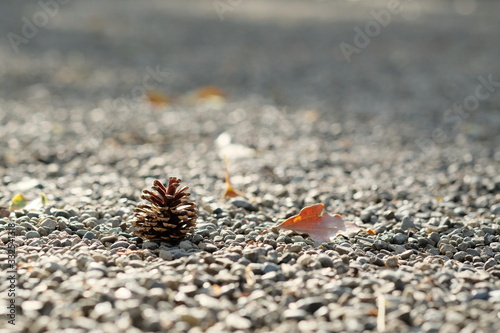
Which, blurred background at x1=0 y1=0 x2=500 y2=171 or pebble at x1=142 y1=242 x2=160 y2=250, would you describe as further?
blurred background at x1=0 y1=0 x2=500 y2=171

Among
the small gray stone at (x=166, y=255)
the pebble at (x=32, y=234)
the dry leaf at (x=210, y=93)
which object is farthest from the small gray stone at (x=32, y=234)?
the dry leaf at (x=210, y=93)

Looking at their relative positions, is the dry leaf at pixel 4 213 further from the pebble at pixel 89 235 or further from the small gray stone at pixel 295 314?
the small gray stone at pixel 295 314

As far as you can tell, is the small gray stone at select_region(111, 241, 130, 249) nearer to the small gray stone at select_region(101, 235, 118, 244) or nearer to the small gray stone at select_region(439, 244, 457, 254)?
the small gray stone at select_region(101, 235, 118, 244)

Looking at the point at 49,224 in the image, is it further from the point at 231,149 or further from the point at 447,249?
the point at 231,149

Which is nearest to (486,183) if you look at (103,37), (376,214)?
(376,214)

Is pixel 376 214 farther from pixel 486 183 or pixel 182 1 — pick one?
pixel 182 1

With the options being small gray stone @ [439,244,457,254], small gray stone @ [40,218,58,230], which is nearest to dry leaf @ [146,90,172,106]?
small gray stone @ [40,218,58,230]

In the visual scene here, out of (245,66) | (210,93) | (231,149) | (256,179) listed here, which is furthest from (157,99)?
(256,179)
